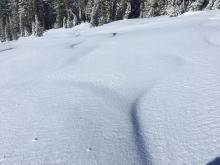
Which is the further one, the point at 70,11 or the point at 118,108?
the point at 70,11

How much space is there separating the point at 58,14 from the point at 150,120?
236 ft

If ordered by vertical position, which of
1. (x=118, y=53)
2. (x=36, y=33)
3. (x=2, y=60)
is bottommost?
(x=36, y=33)

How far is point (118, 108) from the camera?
17.4 metres

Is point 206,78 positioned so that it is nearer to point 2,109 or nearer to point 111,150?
point 111,150

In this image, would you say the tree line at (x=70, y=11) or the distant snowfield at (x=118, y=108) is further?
the tree line at (x=70, y=11)

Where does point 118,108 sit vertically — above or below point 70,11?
above

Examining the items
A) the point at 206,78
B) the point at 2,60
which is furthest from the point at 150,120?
the point at 2,60

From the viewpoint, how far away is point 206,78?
19.6 m

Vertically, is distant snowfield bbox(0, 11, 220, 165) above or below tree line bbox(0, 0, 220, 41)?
above

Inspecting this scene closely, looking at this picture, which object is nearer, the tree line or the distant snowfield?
the distant snowfield

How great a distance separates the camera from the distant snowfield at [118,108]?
13211 millimetres

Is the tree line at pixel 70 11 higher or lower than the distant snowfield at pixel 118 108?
lower

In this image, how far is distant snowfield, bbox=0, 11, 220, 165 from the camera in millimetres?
13211

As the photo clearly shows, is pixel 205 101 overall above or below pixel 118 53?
above
